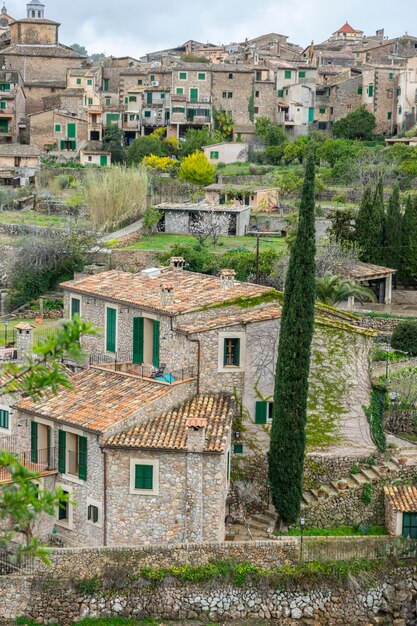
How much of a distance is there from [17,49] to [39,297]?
4564 cm

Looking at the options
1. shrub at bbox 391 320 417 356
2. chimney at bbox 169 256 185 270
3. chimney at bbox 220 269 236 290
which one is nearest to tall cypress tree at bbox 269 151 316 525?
chimney at bbox 220 269 236 290

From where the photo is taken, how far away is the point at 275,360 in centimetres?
3250

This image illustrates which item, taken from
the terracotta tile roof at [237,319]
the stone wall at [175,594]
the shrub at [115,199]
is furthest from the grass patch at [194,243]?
the stone wall at [175,594]

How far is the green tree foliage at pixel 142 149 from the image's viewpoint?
75.8 metres

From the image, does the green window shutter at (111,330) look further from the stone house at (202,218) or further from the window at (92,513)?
the stone house at (202,218)

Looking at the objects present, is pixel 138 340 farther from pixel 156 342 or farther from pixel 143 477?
pixel 143 477

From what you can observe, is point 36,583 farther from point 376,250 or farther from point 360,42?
point 360,42

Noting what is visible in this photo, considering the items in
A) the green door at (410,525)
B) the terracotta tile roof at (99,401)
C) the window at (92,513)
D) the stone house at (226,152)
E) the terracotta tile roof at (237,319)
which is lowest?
the green door at (410,525)

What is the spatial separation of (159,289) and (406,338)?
11.0 m

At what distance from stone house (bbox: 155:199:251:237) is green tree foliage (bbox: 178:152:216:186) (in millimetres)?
Answer: 8969

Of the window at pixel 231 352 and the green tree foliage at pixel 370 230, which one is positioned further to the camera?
the green tree foliage at pixel 370 230

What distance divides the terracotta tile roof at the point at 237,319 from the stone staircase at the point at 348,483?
15.0ft

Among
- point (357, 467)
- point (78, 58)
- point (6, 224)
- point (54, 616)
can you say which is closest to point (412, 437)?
point (357, 467)

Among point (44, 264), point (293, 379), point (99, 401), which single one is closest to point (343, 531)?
point (293, 379)
